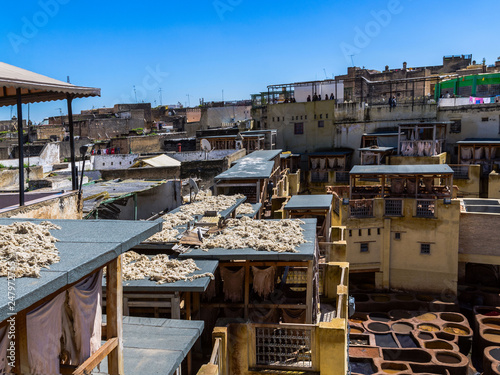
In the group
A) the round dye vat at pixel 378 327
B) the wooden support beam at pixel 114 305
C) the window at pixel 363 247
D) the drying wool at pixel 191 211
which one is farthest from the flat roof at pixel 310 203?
the wooden support beam at pixel 114 305

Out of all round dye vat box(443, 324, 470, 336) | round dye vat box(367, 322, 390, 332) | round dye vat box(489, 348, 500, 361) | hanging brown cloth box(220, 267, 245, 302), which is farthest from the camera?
round dye vat box(367, 322, 390, 332)

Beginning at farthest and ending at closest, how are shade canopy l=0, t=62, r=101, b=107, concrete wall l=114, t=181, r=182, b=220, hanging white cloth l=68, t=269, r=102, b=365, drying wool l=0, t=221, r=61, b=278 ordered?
concrete wall l=114, t=181, r=182, b=220, shade canopy l=0, t=62, r=101, b=107, hanging white cloth l=68, t=269, r=102, b=365, drying wool l=0, t=221, r=61, b=278

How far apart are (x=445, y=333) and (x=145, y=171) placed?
16946 mm

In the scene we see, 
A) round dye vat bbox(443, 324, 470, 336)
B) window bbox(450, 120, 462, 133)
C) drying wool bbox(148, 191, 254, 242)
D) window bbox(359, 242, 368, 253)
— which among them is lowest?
round dye vat bbox(443, 324, 470, 336)

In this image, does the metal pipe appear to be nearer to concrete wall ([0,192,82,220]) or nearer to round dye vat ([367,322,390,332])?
concrete wall ([0,192,82,220])

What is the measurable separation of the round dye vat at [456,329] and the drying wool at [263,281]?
15572mm

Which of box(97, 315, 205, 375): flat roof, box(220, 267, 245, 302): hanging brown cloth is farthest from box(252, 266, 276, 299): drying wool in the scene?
box(97, 315, 205, 375): flat roof

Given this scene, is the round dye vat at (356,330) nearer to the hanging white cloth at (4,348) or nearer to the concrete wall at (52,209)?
the concrete wall at (52,209)

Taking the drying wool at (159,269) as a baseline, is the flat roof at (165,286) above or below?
below

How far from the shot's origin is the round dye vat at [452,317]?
23866 mm

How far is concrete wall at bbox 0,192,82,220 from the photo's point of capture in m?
8.68

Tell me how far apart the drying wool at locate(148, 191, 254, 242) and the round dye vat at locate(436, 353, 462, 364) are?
11.8 metres

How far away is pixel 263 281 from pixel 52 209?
469cm

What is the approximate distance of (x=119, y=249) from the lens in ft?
16.0
